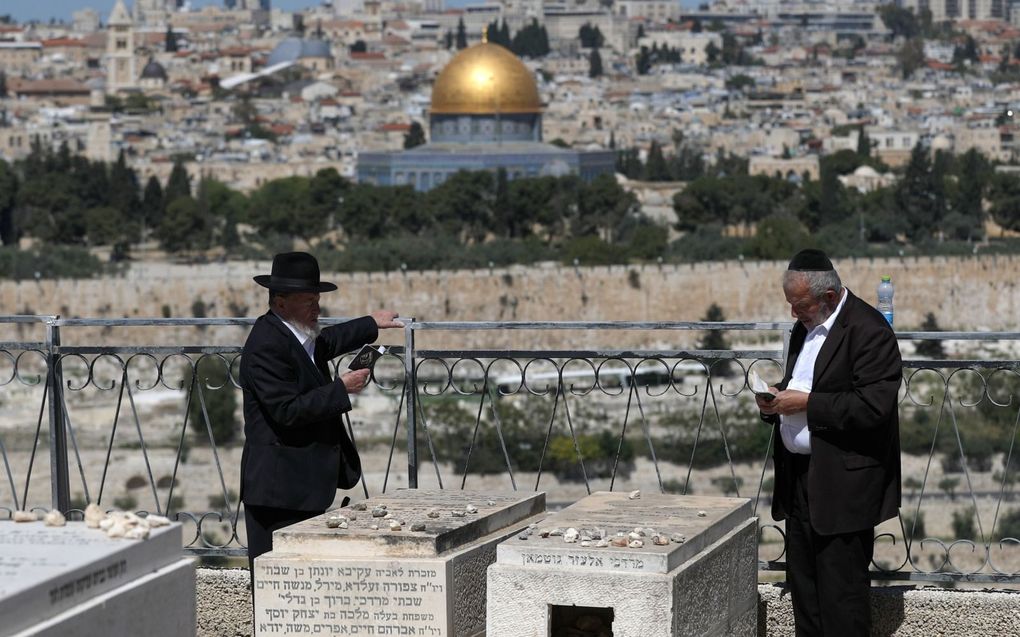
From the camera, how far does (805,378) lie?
562cm

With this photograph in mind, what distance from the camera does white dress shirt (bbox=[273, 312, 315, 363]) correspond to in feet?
18.8

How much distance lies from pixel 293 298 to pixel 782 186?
1645 inches

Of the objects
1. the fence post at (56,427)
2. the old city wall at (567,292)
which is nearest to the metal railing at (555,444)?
the old city wall at (567,292)

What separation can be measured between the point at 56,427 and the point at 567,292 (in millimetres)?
30860

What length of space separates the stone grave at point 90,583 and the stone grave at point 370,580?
0.38m

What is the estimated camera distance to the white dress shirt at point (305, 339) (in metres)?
5.73

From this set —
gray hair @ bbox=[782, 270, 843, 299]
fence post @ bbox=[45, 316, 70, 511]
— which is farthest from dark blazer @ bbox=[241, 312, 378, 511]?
gray hair @ bbox=[782, 270, 843, 299]

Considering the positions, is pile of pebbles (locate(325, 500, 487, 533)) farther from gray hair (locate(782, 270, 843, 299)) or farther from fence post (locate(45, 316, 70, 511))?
fence post (locate(45, 316, 70, 511))

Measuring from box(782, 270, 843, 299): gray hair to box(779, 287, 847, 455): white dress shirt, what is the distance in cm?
9

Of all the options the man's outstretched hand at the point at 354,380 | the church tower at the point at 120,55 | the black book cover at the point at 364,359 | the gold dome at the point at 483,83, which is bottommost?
the man's outstretched hand at the point at 354,380

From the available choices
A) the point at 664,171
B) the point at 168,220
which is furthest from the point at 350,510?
the point at 664,171

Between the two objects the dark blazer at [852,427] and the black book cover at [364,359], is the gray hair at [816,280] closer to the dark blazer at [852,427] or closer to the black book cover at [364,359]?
the dark blazer at [852,427]

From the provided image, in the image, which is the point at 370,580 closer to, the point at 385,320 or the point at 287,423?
the point at 287,423

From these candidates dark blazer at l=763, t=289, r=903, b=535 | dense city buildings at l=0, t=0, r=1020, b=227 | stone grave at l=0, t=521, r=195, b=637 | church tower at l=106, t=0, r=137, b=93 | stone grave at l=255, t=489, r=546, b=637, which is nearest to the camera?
stone grave at l=0, t=521, r=195, b=637
